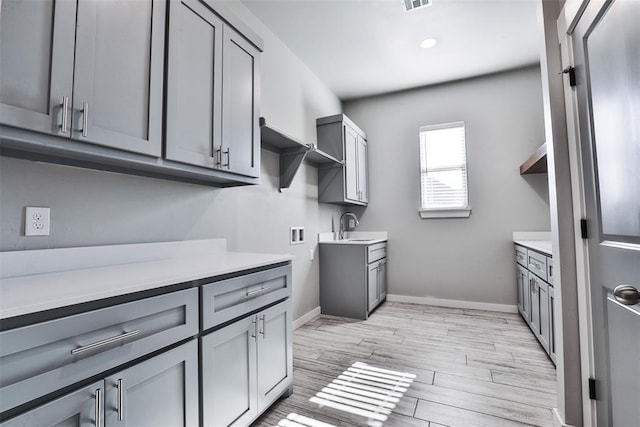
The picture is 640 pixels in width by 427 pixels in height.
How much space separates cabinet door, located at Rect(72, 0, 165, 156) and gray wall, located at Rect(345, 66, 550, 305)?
339cm

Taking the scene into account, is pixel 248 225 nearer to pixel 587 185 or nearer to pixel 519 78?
pixel 587 185

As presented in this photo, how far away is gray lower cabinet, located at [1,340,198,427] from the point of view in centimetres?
79

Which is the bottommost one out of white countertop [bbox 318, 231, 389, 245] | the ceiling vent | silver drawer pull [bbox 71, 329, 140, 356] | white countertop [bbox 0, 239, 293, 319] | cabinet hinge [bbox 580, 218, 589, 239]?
silver drawer pull [bbox 71, 329, 140, 356]

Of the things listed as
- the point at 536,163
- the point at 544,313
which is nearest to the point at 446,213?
the point at 536,163

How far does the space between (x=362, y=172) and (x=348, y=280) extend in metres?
1.55

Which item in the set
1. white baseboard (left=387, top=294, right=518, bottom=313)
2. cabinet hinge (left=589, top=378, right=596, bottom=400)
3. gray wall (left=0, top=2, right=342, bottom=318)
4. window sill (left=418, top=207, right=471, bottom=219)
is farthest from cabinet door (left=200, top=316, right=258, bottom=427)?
window sill (left=418, top=207, right=471, bottom=219)

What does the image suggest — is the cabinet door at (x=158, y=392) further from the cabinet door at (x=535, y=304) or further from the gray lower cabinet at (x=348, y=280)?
the cabinet door at (x=535, y=304)

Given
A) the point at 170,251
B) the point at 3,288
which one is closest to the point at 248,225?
the point at 170,251

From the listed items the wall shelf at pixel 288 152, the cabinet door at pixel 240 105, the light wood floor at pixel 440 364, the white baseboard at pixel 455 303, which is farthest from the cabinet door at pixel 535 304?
the cabinet door at pixel 240 105

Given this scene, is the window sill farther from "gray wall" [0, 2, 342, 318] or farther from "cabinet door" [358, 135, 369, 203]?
"gray wall" [0, 2, 342, 318]

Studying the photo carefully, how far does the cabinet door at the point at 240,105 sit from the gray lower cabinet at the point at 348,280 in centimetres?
180

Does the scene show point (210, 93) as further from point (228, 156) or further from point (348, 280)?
point (348, 280)

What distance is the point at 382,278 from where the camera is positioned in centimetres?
400

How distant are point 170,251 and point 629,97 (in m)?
2.09
